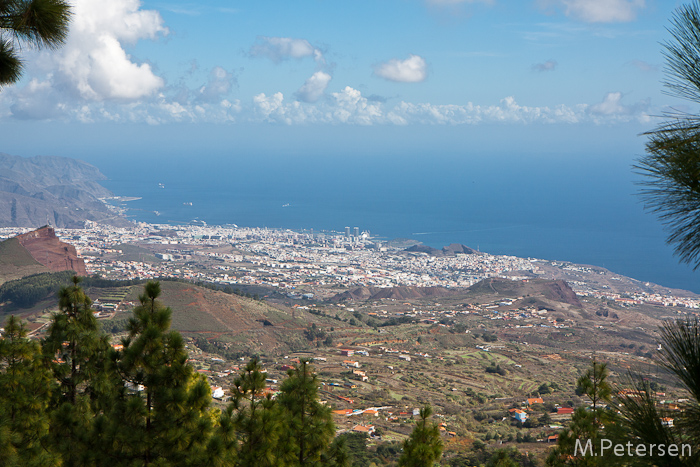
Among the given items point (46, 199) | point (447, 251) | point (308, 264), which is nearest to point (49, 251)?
point (308, 264)

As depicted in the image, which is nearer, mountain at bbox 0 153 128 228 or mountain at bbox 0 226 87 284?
mountain at bbox 0 226 87 284

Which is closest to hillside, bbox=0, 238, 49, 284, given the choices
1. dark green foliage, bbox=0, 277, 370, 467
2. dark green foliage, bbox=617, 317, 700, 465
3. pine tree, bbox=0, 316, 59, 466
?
pine tree, bbox=0, 316, 59, 466

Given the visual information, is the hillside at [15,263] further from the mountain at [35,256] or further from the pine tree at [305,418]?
the pine tree at [305,418]

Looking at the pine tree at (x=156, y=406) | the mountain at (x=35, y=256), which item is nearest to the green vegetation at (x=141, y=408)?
the pine tree at (x=156, y=406)

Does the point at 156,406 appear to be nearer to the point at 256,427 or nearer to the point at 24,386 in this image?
the point at 256,427

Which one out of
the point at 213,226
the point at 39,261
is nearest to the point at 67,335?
the point at 39,261

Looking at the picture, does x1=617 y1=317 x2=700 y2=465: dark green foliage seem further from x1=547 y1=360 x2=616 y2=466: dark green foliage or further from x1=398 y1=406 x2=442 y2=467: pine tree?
x1=398 y1=406 x2=442 y2=467: pine tree

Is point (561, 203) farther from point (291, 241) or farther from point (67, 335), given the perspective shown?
point (67, 335)
